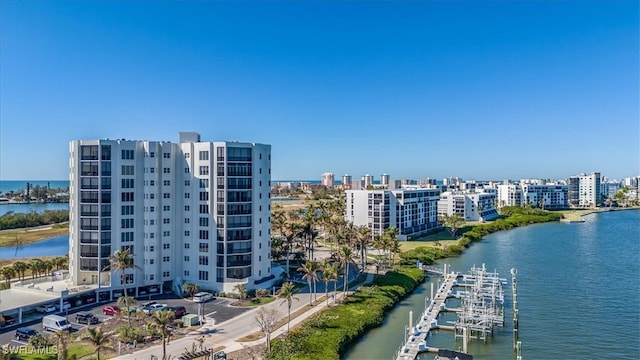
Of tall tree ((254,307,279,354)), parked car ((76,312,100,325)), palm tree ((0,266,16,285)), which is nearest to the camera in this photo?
tall tree ((254,307,279,354))

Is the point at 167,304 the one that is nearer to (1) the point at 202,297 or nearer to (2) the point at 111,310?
(1) the point at 202,297

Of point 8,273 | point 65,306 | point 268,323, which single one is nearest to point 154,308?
point 65,306

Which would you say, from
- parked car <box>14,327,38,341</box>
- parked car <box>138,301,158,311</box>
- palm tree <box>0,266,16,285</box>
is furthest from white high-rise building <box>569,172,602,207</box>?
parked car <box>14,327,38,341</box>

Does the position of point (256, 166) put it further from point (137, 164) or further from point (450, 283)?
point (450, 283)

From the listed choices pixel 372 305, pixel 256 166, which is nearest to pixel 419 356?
pixel 372 305

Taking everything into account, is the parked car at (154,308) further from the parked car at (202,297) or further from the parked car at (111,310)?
the parked car at (202,297)

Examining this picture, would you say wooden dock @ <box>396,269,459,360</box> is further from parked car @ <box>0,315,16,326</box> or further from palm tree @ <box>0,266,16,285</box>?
palm tree @ <box>0,266,16,285</box>

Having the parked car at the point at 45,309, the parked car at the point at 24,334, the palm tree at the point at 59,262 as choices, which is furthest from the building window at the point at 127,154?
the parked car at the point at 24,334
